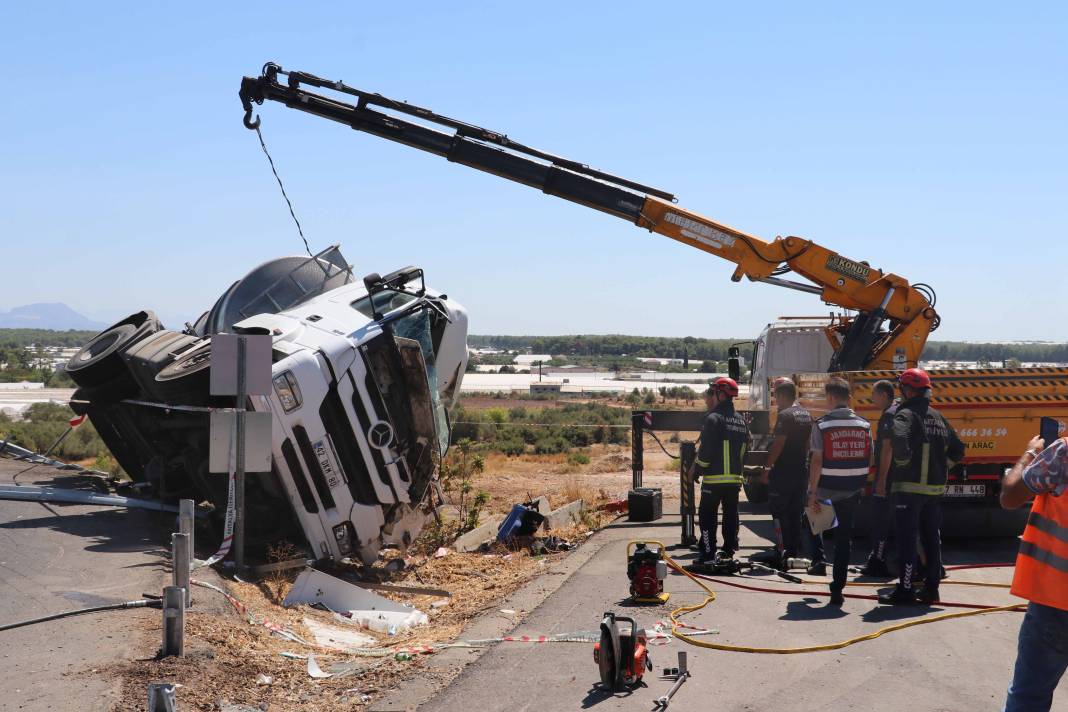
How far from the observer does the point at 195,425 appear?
11.9 metres

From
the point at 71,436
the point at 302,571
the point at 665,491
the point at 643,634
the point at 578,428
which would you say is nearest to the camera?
the point at 643,634

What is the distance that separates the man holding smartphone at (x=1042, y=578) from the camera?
493cm

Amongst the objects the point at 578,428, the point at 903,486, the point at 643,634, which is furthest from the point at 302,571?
the point at 578,428

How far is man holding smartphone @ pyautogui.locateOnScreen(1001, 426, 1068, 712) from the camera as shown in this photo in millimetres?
4934

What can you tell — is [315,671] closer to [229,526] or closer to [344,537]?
[229,526]

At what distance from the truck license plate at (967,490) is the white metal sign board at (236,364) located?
24.9ft

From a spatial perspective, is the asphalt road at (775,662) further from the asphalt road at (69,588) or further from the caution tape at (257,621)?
the asphalt road at (69,588)

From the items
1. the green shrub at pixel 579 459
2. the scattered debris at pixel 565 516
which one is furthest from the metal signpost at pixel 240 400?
the green shrub at pixel 579 459

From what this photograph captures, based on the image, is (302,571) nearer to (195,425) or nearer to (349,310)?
(195,425)

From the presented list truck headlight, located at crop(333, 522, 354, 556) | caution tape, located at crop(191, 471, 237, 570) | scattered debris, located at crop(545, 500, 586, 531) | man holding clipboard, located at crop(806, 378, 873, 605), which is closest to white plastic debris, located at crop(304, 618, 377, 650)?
caution tape, located at crop(191, 471, 237, 570)

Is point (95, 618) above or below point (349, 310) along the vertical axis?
below

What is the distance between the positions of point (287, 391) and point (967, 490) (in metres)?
7.56

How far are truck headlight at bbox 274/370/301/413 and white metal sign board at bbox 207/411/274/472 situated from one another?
690 mm

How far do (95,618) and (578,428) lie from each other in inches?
1120
